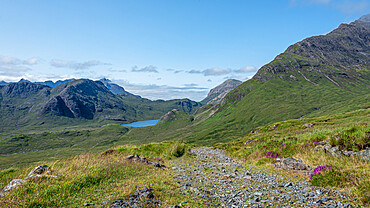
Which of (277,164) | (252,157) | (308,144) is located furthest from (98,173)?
(308,144)

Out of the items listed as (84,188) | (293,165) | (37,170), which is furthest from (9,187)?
(293,165)

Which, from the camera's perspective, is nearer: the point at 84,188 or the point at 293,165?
the point at 84,188

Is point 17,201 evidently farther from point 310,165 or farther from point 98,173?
point 310,165

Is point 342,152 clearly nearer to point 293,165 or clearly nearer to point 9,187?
point 293,165

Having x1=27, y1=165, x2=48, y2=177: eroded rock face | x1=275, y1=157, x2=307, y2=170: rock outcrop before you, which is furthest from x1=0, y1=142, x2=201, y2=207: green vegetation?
x1=275, y1=157, x2=307, y2=170: rock outcrop

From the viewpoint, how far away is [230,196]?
32.5 ft

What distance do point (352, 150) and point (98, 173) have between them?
18704 mm

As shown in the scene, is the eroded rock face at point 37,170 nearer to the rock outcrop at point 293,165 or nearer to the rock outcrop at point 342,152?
the rock outcrop at point 293,165

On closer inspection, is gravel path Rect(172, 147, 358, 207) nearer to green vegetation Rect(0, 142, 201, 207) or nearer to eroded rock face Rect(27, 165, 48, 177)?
green vegetation Rect(0, 142, 201, 207)

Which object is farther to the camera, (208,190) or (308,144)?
(308,144)

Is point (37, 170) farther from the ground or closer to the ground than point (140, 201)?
farther from the ground

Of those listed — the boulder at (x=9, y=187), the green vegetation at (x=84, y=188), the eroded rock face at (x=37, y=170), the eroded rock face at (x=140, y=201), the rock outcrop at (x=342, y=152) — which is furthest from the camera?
the rock outcrop at (x=342, y=152)

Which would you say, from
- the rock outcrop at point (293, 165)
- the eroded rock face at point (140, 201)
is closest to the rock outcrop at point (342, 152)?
the rock outcrop at point (293, 165)

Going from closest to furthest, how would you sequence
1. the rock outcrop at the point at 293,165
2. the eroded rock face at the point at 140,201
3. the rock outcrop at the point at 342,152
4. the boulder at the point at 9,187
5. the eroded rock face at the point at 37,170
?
the eroded rock face at the point at 140,201, the boulder at the point at 9,187, the eroded rock face at the point at 37,170, the rock outcrop at the point at 342,152, the rock outcrop at the point at 293,165
